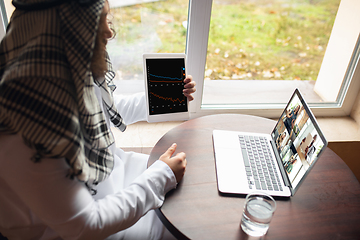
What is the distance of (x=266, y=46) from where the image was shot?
5.36ft

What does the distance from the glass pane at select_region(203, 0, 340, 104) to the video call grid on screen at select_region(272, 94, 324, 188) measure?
709mm

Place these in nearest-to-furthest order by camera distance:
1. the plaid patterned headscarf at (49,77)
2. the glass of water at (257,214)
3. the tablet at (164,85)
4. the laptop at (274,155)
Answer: the plaid patterned headscarf at (49,77) → the glass of water at (257,214) → the laptop at (274,155) → the tablet at (164,85)

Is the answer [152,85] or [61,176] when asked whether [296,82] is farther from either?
[61,176]

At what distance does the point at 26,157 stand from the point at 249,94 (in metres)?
1.47

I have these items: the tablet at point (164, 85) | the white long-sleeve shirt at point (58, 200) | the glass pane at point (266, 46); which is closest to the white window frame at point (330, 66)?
the glass pane at point (266, 46)

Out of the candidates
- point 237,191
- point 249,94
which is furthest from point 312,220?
point 249,94

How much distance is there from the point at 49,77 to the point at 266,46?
55.4 inches

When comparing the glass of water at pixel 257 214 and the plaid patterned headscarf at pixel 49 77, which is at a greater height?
the plaid patterned headscarf at pixel 49 77

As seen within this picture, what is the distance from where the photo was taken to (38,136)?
0.57 m

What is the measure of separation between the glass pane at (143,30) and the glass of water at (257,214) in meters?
1.01

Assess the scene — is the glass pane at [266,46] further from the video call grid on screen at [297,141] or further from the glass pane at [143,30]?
the video call grid on screen at [297,141]

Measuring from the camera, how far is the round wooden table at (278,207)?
0.72 meters

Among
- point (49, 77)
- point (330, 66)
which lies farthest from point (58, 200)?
point (330, 66)

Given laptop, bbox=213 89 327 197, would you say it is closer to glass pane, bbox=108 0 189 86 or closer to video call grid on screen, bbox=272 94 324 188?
video call grid on screen, bbox=272 94 324 188
